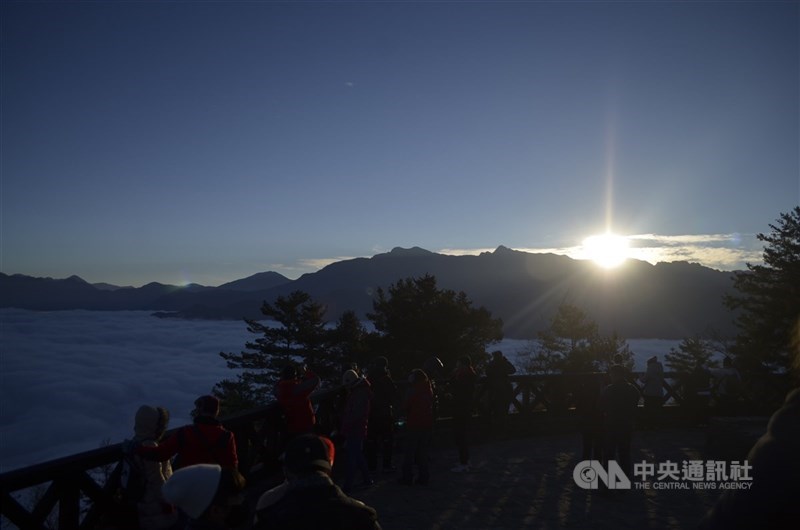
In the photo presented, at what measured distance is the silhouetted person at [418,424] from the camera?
8.48 meters

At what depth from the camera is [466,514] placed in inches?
286

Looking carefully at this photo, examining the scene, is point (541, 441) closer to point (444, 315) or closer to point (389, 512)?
point (389, 512)

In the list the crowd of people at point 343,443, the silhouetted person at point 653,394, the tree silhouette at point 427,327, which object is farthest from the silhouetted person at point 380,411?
the tree silhouette at point 427,327

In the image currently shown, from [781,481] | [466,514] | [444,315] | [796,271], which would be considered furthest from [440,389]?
[796,271]

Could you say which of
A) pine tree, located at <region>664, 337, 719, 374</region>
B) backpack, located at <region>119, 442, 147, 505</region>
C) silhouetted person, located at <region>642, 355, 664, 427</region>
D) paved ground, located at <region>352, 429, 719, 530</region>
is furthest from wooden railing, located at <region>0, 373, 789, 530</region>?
pine tree, located at <region>664, 337, 719, 374</region>

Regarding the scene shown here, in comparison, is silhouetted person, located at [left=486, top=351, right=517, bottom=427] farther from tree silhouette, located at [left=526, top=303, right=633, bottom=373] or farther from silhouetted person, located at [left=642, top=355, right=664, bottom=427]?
tree silhouette, located at [left=526, top=303, right=633, bottom=373]

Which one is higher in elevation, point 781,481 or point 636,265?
point 636,265

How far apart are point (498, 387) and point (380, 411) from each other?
14.3 ft

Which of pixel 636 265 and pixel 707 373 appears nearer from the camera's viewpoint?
pixel 707 373

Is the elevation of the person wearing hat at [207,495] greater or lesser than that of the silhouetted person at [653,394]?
greater

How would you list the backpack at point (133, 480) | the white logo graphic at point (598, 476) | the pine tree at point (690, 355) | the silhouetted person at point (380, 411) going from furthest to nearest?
the pine tree at point (690, 355) < the silhouetted person at point (380, 411) < the white logo graphic at point (598, 476) < the backpack at point (133, 480)

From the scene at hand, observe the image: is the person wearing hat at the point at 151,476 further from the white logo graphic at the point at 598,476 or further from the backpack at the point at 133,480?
the white logo graphic at the point at 598,476

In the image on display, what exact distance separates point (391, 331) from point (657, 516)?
26.4m

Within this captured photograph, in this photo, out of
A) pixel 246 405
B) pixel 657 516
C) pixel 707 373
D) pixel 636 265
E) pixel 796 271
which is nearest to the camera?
pixel 657 516
